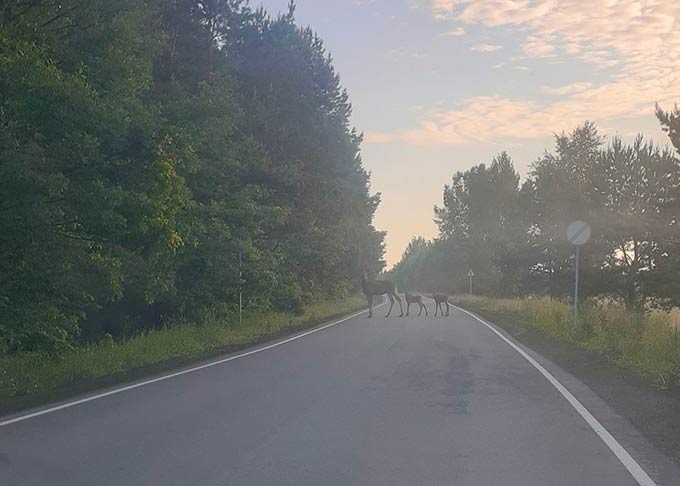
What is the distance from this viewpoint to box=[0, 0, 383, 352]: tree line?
1376cm

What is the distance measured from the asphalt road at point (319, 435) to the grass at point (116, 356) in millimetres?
1941

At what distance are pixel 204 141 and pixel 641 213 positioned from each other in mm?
28741

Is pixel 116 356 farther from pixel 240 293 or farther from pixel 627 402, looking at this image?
pixel 240 293

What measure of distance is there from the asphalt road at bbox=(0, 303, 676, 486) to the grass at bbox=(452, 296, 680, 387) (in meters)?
2.59

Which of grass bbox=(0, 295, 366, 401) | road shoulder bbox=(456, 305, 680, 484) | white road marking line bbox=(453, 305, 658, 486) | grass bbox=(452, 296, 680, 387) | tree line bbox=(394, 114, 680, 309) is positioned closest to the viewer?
white road marking line bbox=(453, 305, 658, 486)

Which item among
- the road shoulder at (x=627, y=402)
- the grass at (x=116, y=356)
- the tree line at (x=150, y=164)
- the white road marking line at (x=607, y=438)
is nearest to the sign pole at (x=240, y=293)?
the tree line at (x=150, y=164)

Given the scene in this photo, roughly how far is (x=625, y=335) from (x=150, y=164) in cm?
1371

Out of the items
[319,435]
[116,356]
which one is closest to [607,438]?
[319,435]

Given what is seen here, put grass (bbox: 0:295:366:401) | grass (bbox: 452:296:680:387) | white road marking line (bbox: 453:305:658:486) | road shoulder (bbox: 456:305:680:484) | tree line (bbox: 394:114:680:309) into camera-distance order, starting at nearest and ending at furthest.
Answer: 1. white road marking line (bbox: 453:305:658:486)
2. road shoulder (bbox: 456:305:680:484)
3. grass (bbox: 0:295:366:401)
4. grass (bbox: 452:296:680:387)
5. tree line (bbox: 394:114:680:309)

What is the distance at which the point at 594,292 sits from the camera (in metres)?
43.7

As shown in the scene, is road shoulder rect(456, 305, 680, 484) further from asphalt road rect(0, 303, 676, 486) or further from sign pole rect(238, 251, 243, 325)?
sign pole rect(238, 251, 243, 325)

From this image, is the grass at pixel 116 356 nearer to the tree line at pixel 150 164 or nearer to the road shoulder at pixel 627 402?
the tree line at pixel 150 164

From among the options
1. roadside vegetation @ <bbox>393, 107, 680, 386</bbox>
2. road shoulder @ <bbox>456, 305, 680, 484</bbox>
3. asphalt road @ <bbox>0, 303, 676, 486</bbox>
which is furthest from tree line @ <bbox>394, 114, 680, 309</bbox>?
asphalt road @ <bbox>0, 303, 676, 486</bbox>

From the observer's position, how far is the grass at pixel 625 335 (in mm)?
15734
